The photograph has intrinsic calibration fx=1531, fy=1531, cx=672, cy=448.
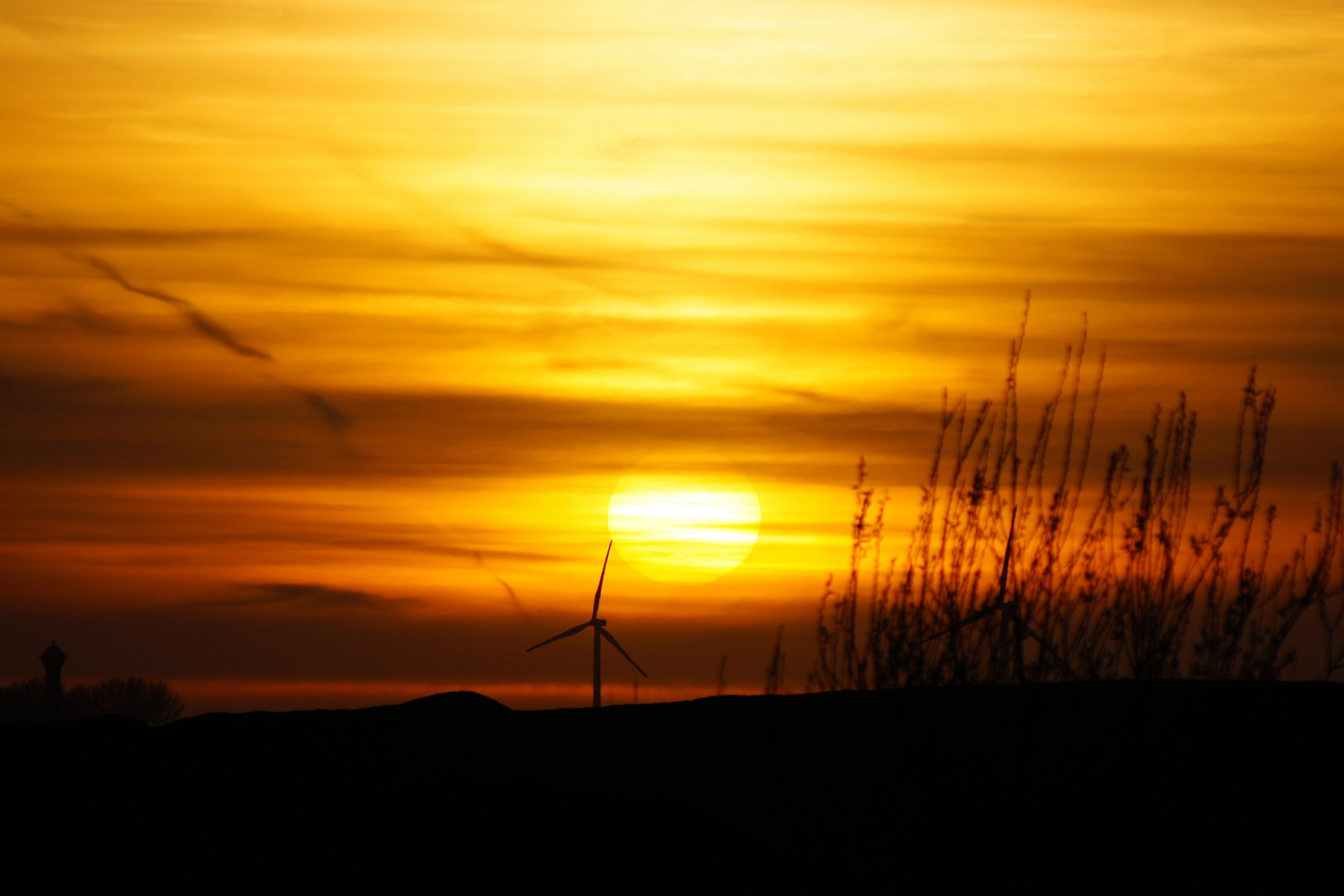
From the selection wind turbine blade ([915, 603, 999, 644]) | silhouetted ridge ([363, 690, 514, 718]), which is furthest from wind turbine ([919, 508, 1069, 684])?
silhouetted ridge ([363, 690, 514, 718])

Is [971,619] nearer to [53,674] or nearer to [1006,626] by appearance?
[1006,626]

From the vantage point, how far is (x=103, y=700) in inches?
4382

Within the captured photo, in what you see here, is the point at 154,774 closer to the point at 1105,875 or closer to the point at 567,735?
the point at 567,735

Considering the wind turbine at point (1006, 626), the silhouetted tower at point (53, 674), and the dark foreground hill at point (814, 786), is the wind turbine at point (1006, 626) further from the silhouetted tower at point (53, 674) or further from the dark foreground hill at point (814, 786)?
the silhouetted tower at point (53, 674)

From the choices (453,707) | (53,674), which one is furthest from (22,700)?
(453,707)

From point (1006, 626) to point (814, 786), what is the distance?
288 cm

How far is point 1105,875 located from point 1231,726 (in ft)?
12.5

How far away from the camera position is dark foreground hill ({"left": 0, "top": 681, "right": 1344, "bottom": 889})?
15.8 meters

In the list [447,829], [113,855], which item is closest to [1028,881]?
[447,829]

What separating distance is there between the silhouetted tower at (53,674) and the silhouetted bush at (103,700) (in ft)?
200

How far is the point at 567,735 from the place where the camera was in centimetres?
2166

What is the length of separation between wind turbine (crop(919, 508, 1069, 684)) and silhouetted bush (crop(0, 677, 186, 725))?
98954 mm

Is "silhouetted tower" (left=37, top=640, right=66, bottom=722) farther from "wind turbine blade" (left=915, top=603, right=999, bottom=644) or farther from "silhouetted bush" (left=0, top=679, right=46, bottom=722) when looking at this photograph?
"silhouetted bush" (left=0, top=679, right=46, bottom=722)

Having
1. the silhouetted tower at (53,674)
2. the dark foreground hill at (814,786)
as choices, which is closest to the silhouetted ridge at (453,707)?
the dark foreground hill at (814,786)
